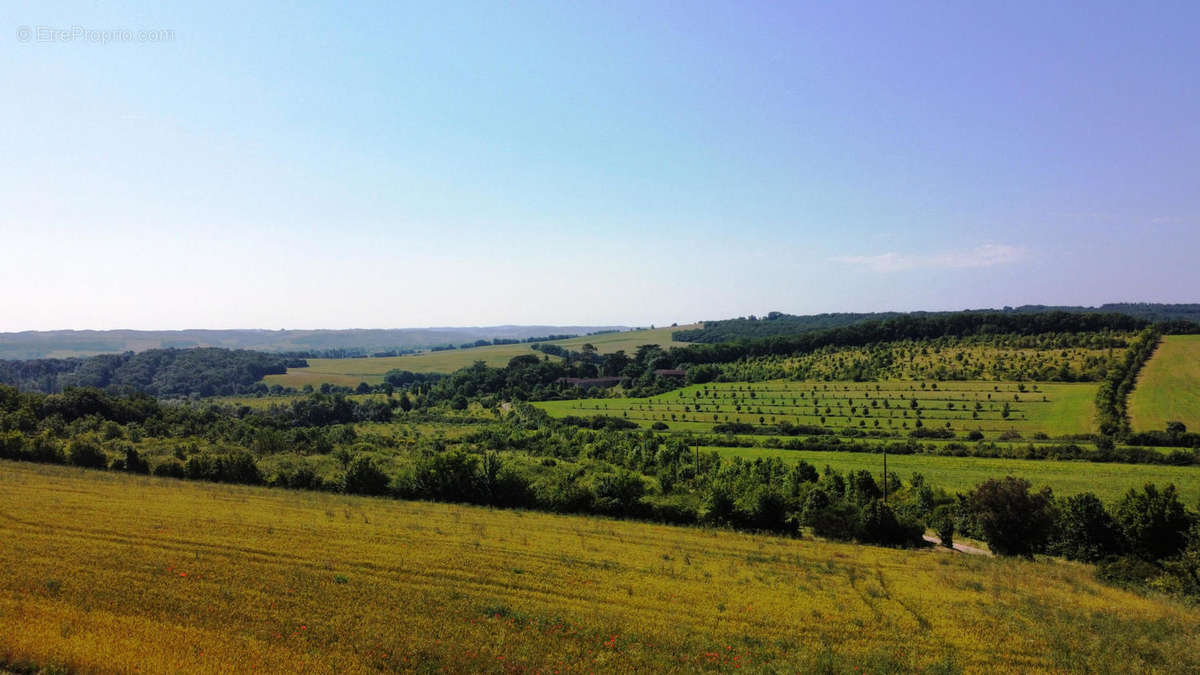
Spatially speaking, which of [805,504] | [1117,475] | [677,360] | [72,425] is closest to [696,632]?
[805,504]

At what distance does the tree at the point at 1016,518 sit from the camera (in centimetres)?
4181

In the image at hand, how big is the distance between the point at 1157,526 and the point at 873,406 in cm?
6330

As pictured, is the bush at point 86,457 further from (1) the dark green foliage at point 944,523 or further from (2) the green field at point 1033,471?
(1) the dark green foliage at point 944,523

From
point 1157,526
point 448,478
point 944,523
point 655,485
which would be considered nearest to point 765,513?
point 655,485

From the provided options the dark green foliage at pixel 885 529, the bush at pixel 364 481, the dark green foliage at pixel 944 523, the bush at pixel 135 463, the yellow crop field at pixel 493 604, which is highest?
the yellow crop field at pixel 493 604

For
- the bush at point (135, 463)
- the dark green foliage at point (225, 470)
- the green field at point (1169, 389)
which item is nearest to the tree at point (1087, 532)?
the green field at point (1169, 389)

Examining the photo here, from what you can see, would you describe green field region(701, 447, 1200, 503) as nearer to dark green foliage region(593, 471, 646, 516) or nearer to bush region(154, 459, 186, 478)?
dark green foliage region(593, 471, 646, 516)

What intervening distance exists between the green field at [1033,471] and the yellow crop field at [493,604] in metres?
26.0

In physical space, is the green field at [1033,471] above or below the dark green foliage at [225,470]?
below

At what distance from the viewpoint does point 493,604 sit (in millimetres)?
20797

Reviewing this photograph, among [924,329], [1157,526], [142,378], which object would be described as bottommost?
[142,378]

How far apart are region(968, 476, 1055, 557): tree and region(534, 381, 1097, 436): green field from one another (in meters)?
42.6

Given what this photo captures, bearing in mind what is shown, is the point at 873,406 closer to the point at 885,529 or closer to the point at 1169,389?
the point at 1169,389

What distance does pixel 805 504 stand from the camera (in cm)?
4716
